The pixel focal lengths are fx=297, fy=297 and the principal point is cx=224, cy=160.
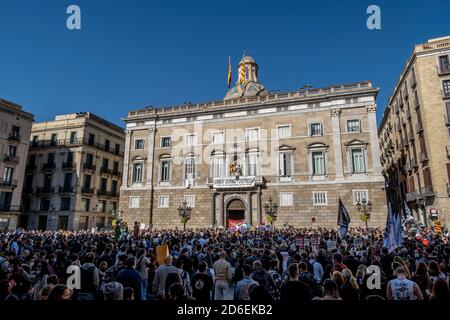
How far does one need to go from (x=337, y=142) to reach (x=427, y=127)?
25.4 ft

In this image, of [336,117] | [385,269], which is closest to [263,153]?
[336,117]

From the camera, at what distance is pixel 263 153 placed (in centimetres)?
3206

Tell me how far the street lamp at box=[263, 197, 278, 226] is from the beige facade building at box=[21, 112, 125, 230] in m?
24.0

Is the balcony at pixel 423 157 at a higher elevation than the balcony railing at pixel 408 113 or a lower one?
lower

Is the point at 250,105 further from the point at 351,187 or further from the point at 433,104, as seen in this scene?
the point at 433,104

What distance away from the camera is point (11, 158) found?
35000mm

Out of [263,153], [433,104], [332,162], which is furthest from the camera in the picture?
[263,153]

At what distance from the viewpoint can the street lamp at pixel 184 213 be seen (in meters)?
31.9

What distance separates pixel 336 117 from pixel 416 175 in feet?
33.8

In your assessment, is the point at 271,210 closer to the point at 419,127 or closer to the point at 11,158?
the point at 419,127

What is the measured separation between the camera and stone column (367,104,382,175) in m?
28.3

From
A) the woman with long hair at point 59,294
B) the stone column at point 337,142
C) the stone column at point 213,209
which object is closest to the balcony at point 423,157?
the stone column at point 337,142

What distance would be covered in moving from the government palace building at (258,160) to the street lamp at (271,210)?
0.35 meters

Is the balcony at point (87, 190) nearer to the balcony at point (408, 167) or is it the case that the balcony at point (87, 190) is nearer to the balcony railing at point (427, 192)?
the balcony railing at point (427, 192)
